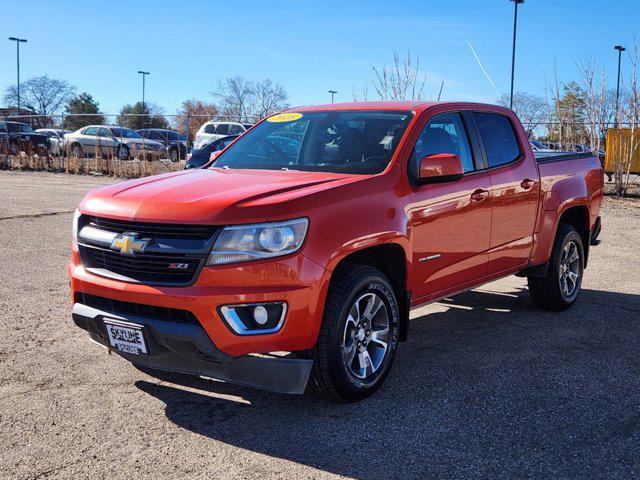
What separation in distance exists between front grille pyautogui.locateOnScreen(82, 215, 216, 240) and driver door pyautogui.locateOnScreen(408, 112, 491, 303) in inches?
58.1

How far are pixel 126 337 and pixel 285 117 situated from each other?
2509mm

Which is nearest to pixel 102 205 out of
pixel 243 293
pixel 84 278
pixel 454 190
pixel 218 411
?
pixel 84 278

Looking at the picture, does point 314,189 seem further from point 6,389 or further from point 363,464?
point 6,389

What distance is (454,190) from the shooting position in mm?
4957

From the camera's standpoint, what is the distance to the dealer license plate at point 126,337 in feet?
12.3

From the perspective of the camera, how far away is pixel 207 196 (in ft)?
12.8

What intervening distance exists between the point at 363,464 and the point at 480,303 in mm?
3916

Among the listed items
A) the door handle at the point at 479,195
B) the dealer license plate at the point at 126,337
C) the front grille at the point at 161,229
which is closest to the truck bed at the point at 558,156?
the door handle at the point at 479,195

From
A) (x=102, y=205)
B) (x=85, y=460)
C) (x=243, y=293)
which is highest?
(x=102, y=205)

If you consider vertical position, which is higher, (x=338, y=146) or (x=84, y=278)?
(x=338, y=146)

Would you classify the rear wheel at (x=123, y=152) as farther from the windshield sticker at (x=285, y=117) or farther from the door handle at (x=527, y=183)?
the door handle at (x=527, y=183)

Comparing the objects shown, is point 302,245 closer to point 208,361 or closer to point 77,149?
point 208,361

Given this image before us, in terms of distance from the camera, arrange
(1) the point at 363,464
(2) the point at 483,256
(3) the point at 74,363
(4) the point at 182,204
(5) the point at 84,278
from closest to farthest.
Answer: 1. (1) the point at 363,464
2. (4) the point at 182,204
3. (5) the point at 84,278
4. (3) the point at 74,363
5. (2) the point at 483,256

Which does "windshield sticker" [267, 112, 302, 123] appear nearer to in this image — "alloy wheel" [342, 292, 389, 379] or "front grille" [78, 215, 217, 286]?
"alloy wheel" [342, 292, 389, 379]
